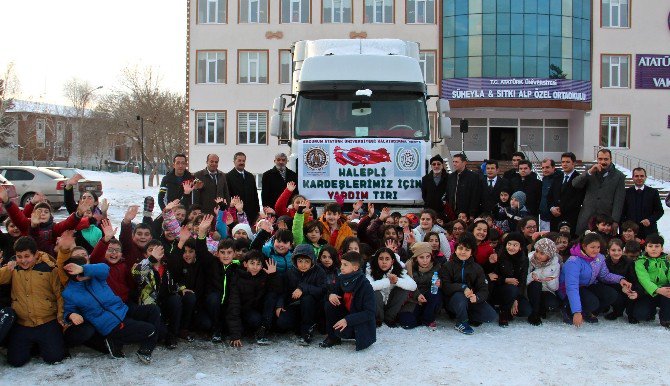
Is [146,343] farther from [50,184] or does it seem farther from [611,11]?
[611,11]

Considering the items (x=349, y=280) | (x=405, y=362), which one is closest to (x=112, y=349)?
(x=349, y=280)

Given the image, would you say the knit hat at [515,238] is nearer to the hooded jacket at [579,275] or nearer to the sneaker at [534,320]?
the hooded jacket at [579,275]

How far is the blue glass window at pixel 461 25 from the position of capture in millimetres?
34188

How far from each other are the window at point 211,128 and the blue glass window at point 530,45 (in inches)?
657

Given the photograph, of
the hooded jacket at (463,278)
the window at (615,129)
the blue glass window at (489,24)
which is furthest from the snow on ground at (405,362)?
the window at (615,129)

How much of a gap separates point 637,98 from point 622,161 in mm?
3591

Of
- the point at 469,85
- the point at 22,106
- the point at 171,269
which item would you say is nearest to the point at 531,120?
the point at 469,85

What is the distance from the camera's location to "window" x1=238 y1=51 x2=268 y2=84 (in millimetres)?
35500

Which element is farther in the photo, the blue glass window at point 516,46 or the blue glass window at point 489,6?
the blue glass window at point 489,6

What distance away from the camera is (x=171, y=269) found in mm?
6387

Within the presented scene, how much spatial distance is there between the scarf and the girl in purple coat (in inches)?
98.8

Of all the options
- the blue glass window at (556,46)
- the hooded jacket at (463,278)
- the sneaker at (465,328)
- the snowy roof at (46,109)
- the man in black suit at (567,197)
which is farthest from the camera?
the snowy roof at (46,109)

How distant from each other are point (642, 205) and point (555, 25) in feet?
90.0

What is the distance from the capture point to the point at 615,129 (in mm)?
35250
